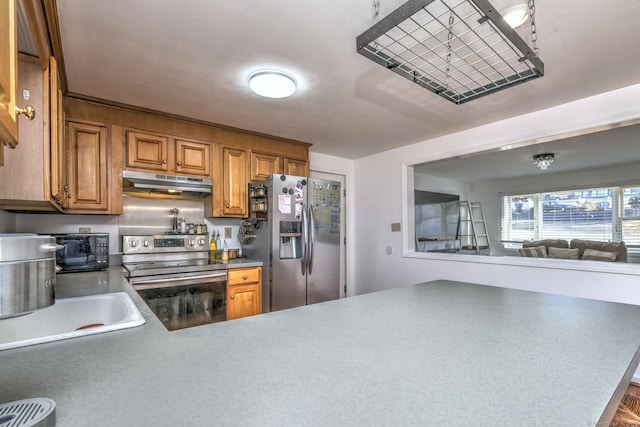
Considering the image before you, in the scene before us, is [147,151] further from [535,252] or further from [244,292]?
[535,252]

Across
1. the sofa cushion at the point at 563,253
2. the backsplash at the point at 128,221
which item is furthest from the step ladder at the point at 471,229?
the backsplash at the point at 128,221

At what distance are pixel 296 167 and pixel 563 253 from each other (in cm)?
421

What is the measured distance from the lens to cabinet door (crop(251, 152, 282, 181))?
3.29m

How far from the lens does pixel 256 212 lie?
10.5ft

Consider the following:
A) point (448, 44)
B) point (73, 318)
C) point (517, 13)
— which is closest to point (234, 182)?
point (73, 318)

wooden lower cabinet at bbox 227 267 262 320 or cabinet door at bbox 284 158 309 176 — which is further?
cabinet door at bbox 284 158 309 176

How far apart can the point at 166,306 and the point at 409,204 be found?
9.51ft

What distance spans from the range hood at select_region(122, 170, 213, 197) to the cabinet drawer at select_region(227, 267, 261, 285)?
2.67ft

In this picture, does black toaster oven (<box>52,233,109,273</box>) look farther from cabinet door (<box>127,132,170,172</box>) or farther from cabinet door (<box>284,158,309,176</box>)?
cabinet door (<box>284,158,309,176</box>)

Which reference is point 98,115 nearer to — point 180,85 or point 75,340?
point 180,85

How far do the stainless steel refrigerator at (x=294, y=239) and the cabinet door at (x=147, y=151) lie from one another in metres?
0.86

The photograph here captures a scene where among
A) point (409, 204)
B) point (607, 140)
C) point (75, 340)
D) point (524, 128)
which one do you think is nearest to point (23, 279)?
point (75, 340)

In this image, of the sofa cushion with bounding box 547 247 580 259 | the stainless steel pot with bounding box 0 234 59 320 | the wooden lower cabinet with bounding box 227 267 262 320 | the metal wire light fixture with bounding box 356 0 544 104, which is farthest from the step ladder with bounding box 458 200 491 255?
the stainless steel pot with bounding box 0 234 59 320

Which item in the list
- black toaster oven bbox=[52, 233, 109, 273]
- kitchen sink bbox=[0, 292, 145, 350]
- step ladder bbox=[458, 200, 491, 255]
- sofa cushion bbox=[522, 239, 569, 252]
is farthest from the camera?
step ladder bbox=[458, 200, 491, 255]
